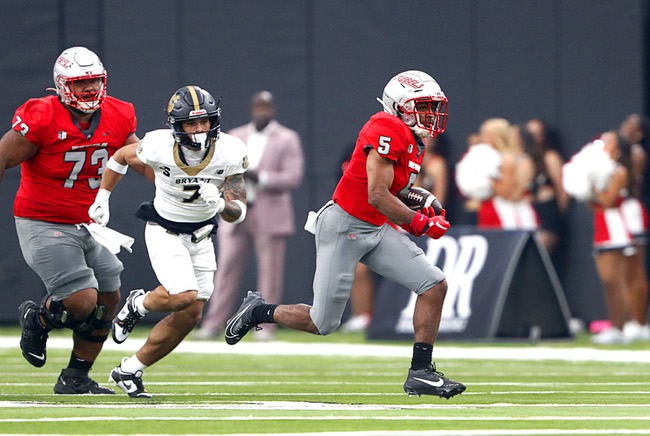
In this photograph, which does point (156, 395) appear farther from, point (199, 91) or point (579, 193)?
point (579, 193)

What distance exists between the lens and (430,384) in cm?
858

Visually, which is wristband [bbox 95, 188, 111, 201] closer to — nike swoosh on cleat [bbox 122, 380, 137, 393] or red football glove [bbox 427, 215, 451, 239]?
nike swoosh on cleat [bbox 122, 380, 137, 393]

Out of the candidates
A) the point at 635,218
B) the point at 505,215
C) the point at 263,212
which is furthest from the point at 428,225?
the point at 263,212

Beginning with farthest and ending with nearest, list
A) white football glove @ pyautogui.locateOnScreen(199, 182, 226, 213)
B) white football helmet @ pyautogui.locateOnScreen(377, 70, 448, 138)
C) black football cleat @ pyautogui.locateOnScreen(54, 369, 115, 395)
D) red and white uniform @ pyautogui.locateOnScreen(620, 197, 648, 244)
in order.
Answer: red and white uniform @ pyautogui.locateOnScreen(620, 197, 648, 244)
black football cleat @ pyautogui.locateOnScreen(54, 369, 115, 395)
white football helmet @ pyautogui.locateOnScreen(377, 70, 448, 138)
white football glove @ pyautogui.locateOnScreen(199, 182, 226, 213)

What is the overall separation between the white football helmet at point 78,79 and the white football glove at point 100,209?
501 mm

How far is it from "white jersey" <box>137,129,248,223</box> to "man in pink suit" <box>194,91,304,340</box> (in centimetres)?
690

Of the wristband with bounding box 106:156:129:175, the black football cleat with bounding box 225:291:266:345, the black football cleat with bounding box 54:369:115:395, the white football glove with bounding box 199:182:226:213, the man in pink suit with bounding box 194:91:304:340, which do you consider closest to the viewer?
the white football glove with bounding box 199:182:226:213

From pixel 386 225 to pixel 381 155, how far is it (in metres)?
0.64

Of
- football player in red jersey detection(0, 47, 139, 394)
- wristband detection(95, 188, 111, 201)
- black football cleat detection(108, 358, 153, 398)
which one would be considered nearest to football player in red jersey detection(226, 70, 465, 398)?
black football cleat detection(108, 358, 153, 398)

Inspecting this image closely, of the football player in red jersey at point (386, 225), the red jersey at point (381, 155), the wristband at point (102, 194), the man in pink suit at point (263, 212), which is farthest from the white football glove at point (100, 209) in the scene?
the man in pink suit at point (263, 212)

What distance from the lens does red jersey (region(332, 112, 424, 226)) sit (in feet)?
28.8

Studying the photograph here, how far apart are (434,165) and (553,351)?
391 cm

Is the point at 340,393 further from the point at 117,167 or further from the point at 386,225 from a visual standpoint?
the point at 117,167

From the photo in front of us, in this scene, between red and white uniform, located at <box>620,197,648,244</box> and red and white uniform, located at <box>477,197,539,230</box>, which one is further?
red and white uniform, located at <box>477,197,539,230</box>
